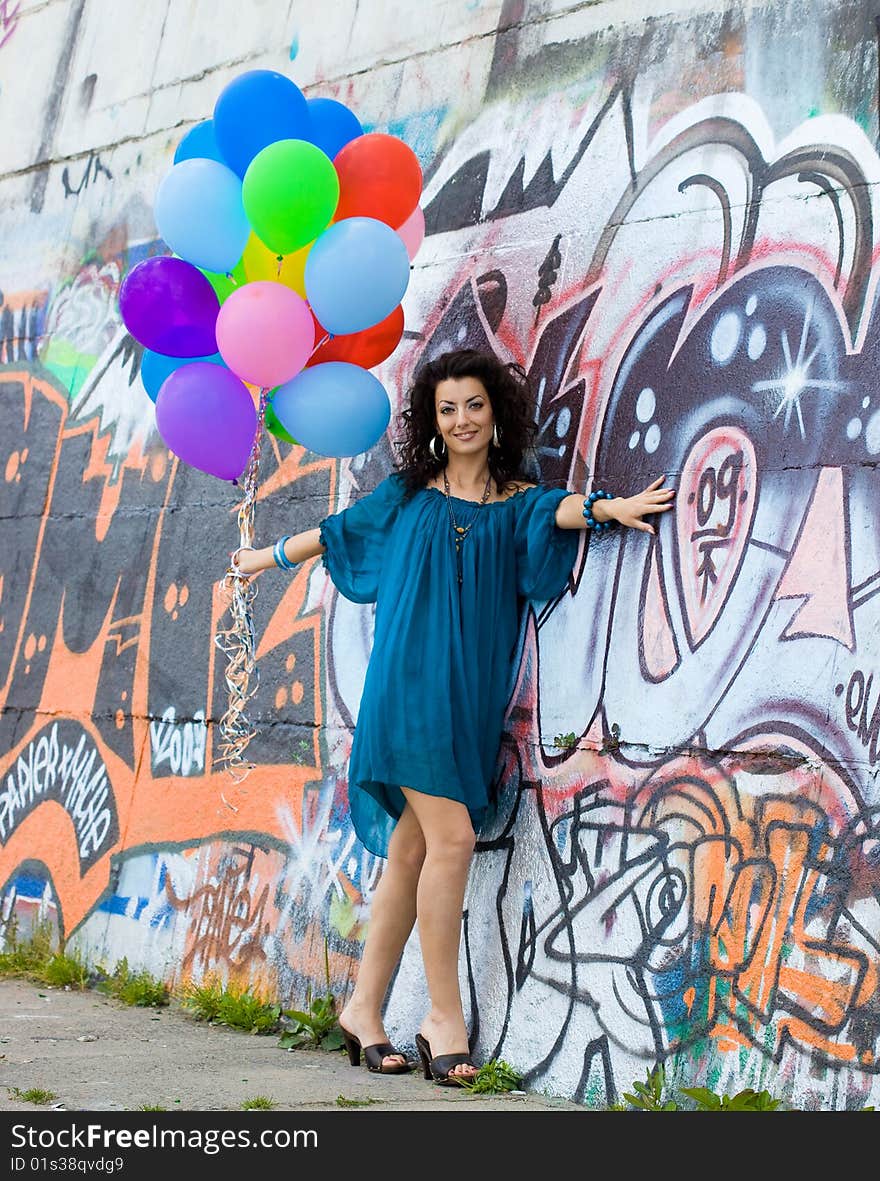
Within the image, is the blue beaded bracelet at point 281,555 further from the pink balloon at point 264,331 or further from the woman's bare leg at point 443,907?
the woman's bare leg at point 443,907

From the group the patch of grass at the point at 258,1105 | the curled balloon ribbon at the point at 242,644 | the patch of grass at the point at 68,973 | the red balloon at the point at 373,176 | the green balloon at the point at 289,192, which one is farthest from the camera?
the patch of grass at the point at 68,973

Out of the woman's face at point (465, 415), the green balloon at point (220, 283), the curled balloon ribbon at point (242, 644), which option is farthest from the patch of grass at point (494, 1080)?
the green balloon at point (220, 283)

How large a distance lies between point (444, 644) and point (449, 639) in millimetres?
22

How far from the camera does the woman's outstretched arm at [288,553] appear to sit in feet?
16.6

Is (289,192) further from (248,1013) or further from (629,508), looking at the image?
(248,1013)

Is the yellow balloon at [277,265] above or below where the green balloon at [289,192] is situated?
below

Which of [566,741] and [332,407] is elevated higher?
[332,407]

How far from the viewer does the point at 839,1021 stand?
3.75m

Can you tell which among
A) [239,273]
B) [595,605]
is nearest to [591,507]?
[595,605]

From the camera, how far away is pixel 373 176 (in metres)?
4.56

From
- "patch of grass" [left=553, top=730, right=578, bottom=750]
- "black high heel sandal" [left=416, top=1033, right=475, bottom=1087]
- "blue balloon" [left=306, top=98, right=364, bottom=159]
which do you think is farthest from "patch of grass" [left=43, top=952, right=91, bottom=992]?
"blue balloon" [left=306, top=98, right=364, bottom=159]

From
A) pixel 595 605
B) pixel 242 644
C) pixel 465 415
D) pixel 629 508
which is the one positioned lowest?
pixel 242 644

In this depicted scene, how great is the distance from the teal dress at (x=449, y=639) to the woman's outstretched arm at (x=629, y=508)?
0.27 feet

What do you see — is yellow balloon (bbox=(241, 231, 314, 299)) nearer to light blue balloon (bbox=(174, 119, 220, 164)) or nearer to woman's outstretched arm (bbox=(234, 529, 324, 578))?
light blue balloon (bbox=(174, 119, 220, 164))
